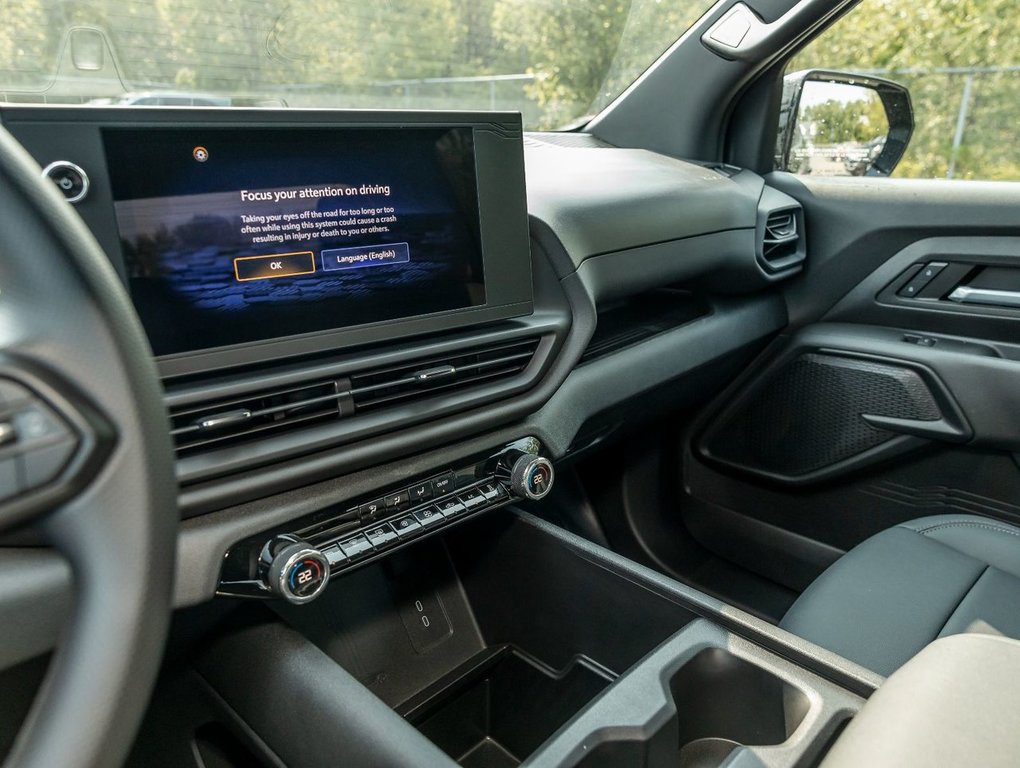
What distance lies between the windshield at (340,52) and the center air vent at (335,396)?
0.36m

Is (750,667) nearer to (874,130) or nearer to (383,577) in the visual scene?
(383,577)

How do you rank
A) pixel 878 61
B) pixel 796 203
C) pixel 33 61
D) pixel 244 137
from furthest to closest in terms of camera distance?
1. pixel 878 61
2. pixel 796 203
3. pixel 33 61
4. pixel 244 137

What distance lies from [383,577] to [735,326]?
1.00m

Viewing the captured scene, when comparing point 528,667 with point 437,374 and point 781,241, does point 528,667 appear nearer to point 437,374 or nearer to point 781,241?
point 437,374

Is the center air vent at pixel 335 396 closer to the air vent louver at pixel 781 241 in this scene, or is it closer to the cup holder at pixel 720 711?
the cup holder at pixel 720 711

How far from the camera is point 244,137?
2.95 ft

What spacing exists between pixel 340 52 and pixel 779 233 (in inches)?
44.3

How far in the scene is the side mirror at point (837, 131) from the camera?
216cm

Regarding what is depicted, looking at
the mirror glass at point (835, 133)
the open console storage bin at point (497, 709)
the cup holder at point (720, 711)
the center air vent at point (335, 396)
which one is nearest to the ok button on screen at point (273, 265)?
the center air vent at point (335, 396)

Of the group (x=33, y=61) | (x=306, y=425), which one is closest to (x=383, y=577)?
(x=306, y=425)

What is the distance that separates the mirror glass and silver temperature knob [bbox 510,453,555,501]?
1416mm

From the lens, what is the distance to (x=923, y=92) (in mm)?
2523

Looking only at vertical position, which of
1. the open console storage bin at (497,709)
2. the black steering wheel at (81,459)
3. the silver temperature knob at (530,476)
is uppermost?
the black steering wheel at (81,459)

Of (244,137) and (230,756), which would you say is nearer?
(244,137)
